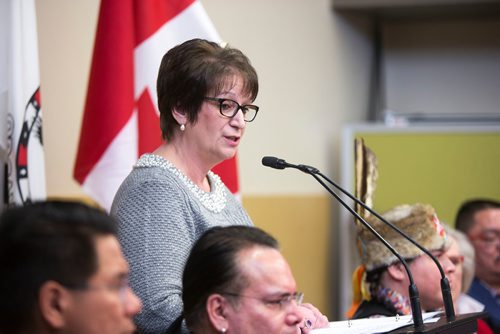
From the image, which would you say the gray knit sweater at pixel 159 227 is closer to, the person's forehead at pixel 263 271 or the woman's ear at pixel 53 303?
the person's forehead at pixel 263 271

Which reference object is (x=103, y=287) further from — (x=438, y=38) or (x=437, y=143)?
(x=438, y=38)

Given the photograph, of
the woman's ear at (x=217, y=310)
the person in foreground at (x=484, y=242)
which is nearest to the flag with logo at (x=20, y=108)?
the woman's ear at (x=217, y=310)

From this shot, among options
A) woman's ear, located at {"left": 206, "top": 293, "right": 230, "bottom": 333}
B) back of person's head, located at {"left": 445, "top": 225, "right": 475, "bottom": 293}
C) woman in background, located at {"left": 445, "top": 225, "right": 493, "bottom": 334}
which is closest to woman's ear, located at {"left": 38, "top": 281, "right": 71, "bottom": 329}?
woman's ear, located at {"left": 206, "top": 293, "right": 230, "bottom": 333}

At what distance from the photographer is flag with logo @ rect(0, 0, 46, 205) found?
2.92 m

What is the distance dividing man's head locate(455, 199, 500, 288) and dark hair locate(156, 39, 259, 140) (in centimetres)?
216

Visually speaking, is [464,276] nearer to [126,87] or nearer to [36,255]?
[126,87]

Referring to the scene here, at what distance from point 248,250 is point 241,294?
0.09 meters

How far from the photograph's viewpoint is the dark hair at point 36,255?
147 centimetres

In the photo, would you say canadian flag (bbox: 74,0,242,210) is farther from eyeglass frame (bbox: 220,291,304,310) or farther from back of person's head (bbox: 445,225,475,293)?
eyeglass frame (bbox: 220,291,304,310)

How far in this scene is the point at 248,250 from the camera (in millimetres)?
1992

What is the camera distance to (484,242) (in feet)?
14.4

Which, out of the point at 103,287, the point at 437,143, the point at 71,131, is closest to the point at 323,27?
the point at 437,143

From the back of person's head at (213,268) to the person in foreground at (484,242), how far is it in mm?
2378

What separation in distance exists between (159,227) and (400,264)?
1.12 metres
